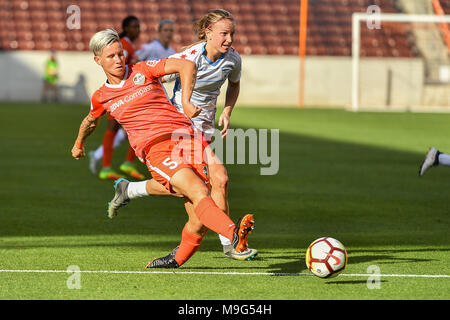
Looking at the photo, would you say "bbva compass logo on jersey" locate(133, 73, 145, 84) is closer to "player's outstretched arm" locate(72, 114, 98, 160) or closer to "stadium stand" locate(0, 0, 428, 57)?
"player's outstretched arm" locate(72, 114, 98, 160)

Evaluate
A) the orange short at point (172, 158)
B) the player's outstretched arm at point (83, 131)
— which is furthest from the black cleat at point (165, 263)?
the player's outstretched arm at point (83, 131)

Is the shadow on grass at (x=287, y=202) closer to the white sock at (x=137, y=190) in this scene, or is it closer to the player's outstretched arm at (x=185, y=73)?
the white sock at (x=137, y=190)

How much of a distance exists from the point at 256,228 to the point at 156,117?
2.50 metres

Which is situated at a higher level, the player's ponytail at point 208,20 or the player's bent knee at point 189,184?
the player's ponytail at point 208,20

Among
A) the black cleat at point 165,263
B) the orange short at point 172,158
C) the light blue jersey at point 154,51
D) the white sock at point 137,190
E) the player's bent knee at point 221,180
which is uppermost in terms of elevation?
the light blue jersey at point 154,51

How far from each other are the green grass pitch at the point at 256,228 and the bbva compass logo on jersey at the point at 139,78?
1.30m

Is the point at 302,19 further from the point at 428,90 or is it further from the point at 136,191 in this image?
the point at 136,191

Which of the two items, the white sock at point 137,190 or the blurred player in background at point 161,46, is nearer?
the white sock at point 137,190

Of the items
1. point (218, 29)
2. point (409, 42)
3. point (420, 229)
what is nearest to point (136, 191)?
point (218, 29)

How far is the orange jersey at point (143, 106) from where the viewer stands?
239 inches

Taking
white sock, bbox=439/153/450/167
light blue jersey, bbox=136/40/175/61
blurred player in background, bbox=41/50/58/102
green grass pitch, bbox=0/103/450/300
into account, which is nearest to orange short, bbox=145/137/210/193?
green grass pitch, bbox=0/103/450/300
